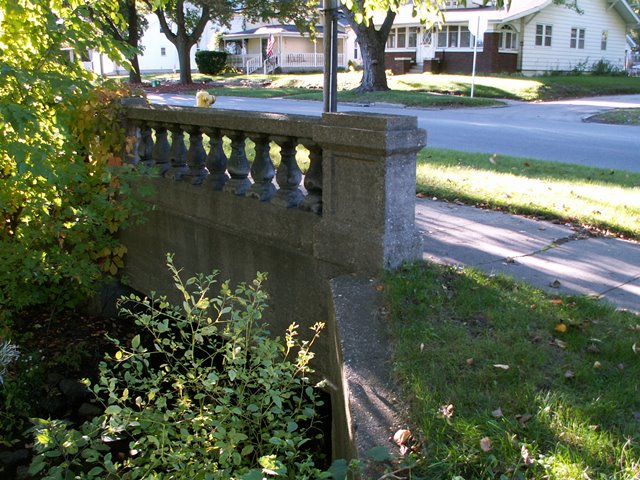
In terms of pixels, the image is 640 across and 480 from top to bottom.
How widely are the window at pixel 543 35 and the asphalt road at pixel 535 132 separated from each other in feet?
54.4

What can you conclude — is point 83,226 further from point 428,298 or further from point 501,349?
point 501,349

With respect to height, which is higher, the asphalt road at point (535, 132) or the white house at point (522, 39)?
the white house at point (522, 39)

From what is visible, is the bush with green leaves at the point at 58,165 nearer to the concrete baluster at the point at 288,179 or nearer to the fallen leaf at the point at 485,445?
the concrete baluster at the point at 288,179

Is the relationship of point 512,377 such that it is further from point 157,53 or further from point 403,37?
point 157,53

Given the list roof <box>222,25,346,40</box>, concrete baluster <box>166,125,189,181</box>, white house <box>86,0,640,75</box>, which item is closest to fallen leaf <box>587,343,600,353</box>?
concrete baluster <box>166,125,189,181</box>

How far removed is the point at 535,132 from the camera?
16844 mm

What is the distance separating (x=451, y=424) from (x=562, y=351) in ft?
3.10

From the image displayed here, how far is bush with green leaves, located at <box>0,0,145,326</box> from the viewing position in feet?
18.7

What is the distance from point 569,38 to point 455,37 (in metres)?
7.31

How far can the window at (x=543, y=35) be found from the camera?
4169 cm

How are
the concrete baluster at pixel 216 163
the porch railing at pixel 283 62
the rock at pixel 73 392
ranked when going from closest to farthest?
1. the concrete baluster at pixel 216 163
2. the rock at pixel 73 392
3. the porch railing at pixel 283 62

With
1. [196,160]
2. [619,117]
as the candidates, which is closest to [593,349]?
[196,160]

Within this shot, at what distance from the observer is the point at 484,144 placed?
1439 centimetres

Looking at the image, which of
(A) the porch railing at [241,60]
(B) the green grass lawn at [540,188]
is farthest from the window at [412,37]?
(B) the green grass lawn at [540,188]
